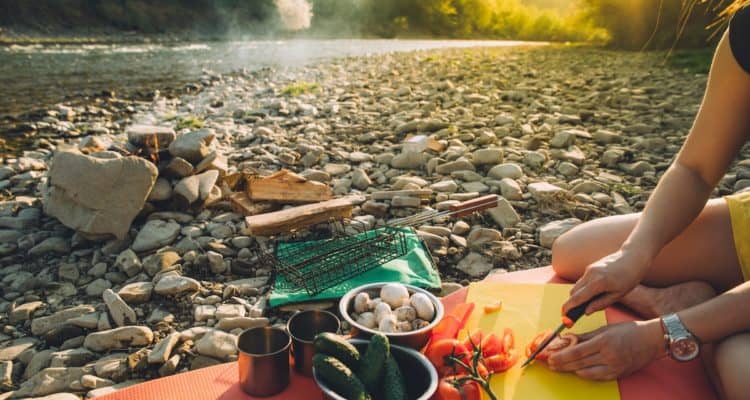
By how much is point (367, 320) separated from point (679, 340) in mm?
1092

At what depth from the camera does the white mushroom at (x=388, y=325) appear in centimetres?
209

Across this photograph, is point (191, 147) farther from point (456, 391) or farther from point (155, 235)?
point (456, 391)

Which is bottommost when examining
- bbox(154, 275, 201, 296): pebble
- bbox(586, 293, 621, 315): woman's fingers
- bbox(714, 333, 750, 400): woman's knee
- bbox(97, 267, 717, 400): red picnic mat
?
bbox(154, 275, 201, 296): pebble

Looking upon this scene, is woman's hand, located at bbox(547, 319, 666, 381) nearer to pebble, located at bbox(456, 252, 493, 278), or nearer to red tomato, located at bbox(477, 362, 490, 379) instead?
red tomato, located at bbox(477, 362, 490, 379)

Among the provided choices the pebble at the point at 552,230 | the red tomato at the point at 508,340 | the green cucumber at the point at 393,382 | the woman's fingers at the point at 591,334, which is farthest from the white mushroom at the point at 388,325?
the pebble at the point at 552,230

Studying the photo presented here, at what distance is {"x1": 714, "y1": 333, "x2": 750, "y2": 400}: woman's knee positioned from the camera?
5.72 ft

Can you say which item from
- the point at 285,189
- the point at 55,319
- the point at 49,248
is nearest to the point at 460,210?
the point at 285,189

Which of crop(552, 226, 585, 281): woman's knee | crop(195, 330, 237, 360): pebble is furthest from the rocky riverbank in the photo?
crop(552, 226, 585, 281): woman's knee

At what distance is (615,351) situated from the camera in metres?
1.93

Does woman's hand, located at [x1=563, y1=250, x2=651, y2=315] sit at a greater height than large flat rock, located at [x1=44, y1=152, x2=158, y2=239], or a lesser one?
greater

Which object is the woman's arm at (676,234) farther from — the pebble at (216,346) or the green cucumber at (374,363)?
the pebble at (216,346)

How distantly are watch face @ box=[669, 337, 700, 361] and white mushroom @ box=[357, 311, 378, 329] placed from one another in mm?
1046

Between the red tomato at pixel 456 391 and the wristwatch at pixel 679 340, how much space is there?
25.9 inches

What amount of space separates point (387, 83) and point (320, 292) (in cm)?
806
